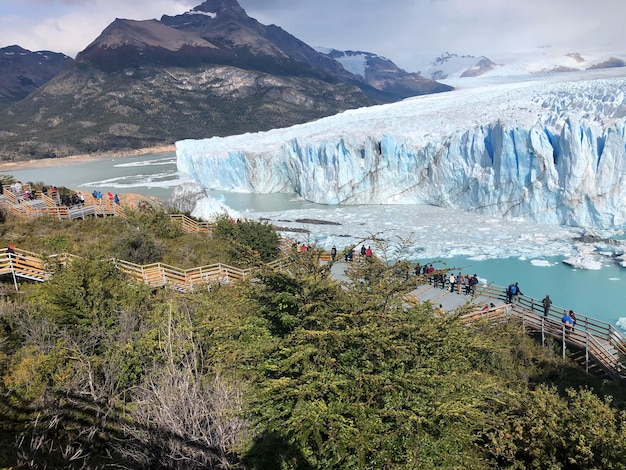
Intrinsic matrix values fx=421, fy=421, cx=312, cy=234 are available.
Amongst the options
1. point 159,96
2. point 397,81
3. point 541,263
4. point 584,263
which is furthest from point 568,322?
point 397,81

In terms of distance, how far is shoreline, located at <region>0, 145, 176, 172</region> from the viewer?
60.1 m

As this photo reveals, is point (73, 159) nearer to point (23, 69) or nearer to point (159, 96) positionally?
point (159, 96)

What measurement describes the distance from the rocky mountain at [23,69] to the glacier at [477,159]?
131 meters

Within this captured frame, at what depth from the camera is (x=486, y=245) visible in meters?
15.5

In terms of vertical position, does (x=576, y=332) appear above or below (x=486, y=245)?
below

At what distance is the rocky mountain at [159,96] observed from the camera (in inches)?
3083

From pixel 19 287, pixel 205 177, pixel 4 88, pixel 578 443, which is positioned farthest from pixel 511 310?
pixel 4 88

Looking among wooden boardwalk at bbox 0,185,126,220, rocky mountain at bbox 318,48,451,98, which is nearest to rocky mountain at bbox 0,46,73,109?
rocky mountain at bbox 318,48,451,98

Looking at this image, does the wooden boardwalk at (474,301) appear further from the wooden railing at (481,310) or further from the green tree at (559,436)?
the green tree at (559,436)

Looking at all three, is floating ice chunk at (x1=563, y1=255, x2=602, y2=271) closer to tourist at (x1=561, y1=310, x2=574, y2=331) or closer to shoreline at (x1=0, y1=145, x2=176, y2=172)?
tourist at (x1=561, y1=310, x2=574, y2=331)

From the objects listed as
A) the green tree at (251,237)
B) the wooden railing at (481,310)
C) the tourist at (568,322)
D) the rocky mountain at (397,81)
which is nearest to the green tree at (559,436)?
the wooden railing at (481,310)

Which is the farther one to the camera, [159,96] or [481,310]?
[159,96]

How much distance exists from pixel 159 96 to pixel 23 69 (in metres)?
103

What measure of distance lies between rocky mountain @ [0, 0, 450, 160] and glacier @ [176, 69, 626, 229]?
57365mm
